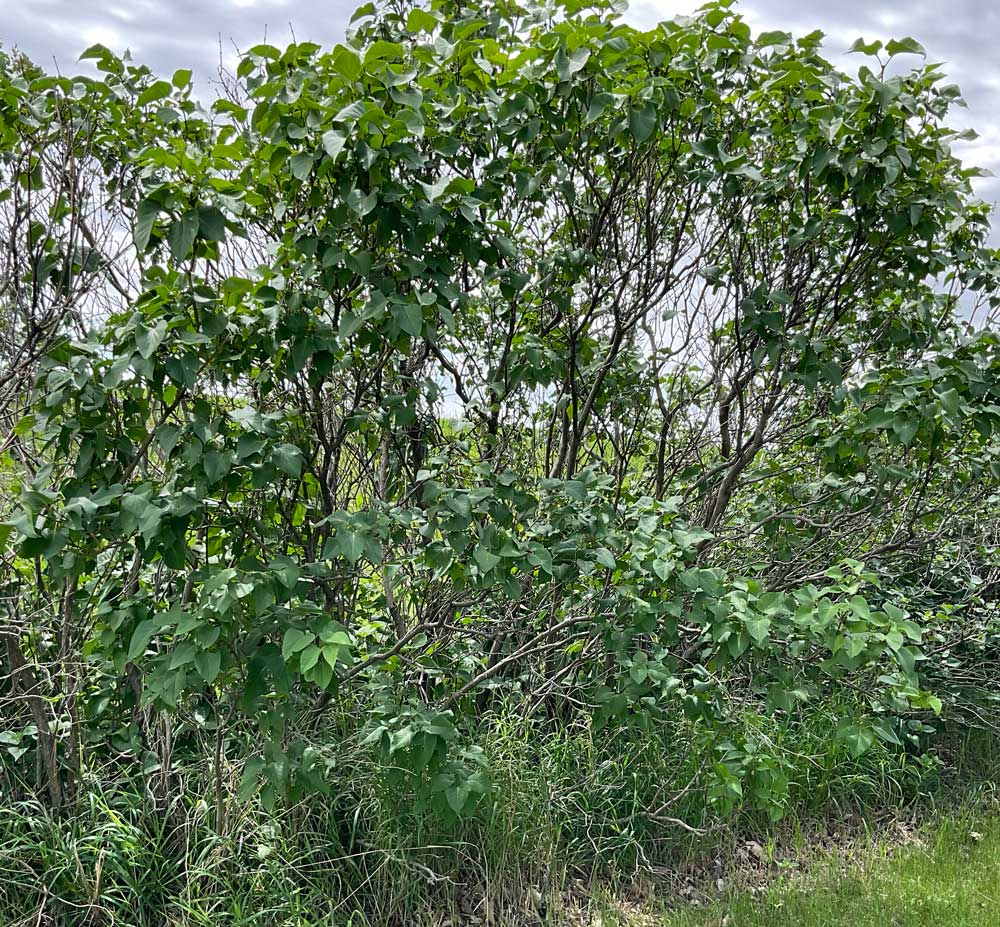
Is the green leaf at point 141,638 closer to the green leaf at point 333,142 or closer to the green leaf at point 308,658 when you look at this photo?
the green leaf at point 308,658

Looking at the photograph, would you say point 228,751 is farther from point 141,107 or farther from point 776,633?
point 141,107

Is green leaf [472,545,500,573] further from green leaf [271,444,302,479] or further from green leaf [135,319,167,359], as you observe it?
green leaf [135,319,167,359]

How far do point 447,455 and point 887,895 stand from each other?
2405mm

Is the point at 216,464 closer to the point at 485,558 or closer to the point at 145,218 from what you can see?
the point at 145,218

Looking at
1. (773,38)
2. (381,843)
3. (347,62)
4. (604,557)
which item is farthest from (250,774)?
(773,38)

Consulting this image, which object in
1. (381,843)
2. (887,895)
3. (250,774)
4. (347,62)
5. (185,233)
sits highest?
(347,62)

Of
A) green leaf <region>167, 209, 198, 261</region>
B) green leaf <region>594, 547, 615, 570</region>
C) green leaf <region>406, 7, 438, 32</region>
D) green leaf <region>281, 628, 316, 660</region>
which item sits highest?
green leaf <region>406, 7, 438, 32</region>

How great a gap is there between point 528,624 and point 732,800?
107 centimetres

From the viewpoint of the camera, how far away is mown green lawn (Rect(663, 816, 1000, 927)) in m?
3.15

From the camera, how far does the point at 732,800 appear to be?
121 inches

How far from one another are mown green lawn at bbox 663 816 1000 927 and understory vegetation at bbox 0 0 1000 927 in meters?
0.35

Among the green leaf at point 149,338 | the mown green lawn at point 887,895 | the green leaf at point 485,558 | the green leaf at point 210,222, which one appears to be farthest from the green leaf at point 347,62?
the mown green lawn at point 887,895

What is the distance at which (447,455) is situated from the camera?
119 inches

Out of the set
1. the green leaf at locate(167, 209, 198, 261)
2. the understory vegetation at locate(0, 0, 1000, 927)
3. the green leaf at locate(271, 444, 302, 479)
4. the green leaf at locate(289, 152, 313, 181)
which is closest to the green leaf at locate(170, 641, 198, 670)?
the understory vegetation at locate(0, 0, 1000, 927)
